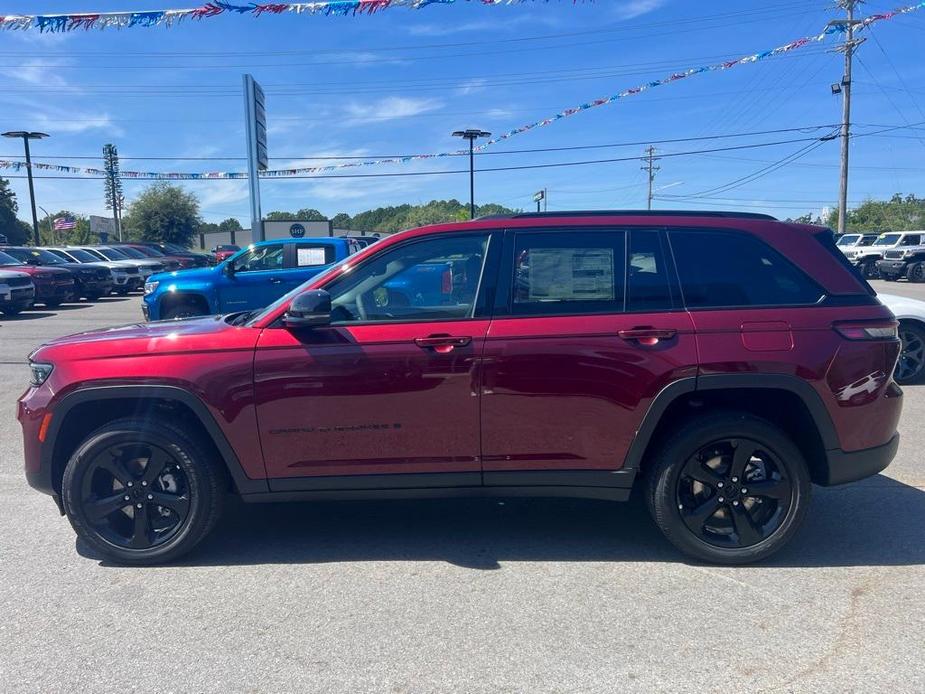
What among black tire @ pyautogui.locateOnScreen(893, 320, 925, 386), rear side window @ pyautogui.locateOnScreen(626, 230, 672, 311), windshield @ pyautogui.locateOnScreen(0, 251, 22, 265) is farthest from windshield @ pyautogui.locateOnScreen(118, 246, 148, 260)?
rear side window @ pyautogui.locateOnScreen(626, 230, 672, 311)

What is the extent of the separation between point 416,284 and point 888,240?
3413 centimetres

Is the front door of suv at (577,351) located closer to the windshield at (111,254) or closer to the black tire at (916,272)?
the windshield at (111,254)

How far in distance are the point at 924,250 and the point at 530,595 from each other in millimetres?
30974

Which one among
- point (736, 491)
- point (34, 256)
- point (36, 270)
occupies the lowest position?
point (736, 491)

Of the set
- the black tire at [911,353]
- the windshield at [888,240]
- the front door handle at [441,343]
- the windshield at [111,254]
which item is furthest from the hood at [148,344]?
the windshield at [888,240]

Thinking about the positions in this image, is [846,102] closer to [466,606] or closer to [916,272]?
[916,272]

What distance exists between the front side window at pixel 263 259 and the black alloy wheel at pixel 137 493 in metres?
7.98

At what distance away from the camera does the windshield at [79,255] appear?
23.3 meters

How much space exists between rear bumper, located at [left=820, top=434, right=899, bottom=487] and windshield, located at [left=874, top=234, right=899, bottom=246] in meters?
32.3

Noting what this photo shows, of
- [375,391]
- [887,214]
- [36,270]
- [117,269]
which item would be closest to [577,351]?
[375,391]

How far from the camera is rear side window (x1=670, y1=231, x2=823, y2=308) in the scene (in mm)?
3857

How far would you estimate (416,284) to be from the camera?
3973mm

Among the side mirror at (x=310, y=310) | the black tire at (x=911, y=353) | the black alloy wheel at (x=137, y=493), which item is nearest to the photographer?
the side mirror at (x=310, y=310)

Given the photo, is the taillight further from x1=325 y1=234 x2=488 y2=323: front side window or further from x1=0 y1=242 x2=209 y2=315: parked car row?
x1=0 y1=242 x2=209 y2=315: parked car row
